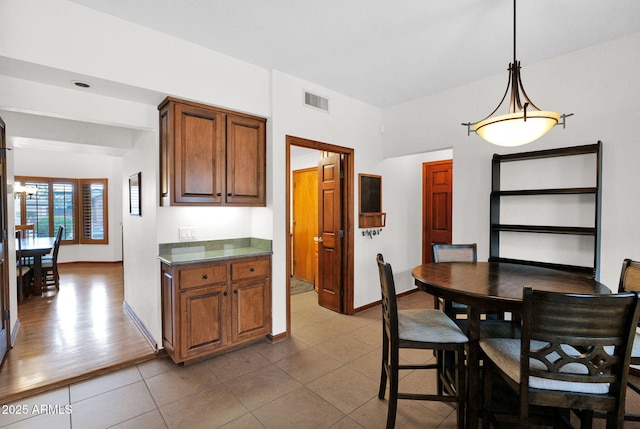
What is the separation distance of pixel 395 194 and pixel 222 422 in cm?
363

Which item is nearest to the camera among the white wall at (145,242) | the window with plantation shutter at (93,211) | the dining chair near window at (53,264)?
the white wall at (145,242)

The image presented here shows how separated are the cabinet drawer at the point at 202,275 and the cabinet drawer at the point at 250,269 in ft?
0.33

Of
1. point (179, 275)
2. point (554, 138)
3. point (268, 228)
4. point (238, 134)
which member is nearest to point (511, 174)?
point (554, 138)

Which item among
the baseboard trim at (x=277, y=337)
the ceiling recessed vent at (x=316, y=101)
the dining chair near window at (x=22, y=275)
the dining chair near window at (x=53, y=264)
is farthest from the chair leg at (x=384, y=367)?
the dining chair near window at (x=53, y=264)

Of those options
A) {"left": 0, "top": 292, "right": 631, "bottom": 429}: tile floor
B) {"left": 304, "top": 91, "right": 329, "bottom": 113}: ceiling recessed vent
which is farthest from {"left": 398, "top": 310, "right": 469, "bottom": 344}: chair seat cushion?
{"left": 304, "top": 91, "right": 329, "bottom": 113}: ceiling recessed vent

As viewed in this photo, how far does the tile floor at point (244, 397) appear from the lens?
1992 millimetres

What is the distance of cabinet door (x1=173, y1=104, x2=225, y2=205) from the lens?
2.70 m

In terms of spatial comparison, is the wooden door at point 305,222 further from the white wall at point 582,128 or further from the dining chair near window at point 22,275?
the dining chair near window at point 22,275

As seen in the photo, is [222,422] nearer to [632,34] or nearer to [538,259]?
[538,259]

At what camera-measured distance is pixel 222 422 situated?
199 centimetres

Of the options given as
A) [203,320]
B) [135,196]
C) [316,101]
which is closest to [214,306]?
[203,320]

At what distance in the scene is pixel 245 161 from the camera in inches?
123

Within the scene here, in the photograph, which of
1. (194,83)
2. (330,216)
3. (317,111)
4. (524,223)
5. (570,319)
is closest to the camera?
(570,319)

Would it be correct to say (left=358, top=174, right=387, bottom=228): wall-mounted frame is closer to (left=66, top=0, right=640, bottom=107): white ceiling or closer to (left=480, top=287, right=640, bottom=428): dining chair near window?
(left=66, top=0, right=640, bottom=107): white ceiling
